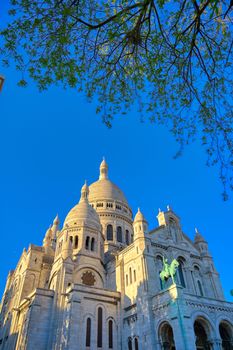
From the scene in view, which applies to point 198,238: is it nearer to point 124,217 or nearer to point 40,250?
point 124,217

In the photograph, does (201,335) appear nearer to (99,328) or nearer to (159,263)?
(159,263)

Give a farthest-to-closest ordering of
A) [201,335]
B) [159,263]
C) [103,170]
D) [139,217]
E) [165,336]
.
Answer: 1. [103,170]
2. [139,217]
3. [159,263]
4. [201,335]
5. [165,336]

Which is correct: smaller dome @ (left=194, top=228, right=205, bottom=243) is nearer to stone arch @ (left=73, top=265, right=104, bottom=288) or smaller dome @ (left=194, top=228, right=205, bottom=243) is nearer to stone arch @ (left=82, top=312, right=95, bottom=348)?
stone arch @ (left=73, top=265, right=104, bottom=288)

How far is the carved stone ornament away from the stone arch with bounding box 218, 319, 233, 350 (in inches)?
593

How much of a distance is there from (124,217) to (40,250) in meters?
16.3

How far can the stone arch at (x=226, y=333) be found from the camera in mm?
26000

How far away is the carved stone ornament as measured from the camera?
34062 mm

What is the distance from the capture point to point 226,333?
1062 inches

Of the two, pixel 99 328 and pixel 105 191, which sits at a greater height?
pixel 105 191

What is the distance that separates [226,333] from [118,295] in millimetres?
11449

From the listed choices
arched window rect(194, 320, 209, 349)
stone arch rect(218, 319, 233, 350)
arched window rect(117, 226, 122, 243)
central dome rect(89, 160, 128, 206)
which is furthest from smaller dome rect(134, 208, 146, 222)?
central dome rect(89, 160, 128, 206)

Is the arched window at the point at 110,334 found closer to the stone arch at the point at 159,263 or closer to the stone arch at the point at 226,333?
the stone arch at the point at 159,263

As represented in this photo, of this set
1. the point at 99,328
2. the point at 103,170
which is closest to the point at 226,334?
the point at 99,328

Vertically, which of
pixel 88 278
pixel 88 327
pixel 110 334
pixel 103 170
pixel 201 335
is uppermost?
pixel 103 170
